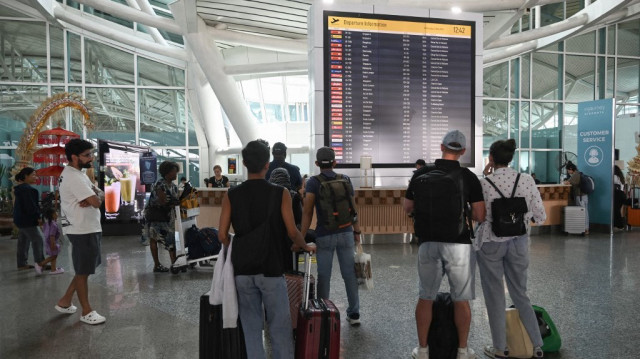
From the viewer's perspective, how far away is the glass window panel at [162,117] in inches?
724

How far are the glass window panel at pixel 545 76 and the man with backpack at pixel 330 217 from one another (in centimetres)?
1893

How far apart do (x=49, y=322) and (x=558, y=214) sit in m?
10.8

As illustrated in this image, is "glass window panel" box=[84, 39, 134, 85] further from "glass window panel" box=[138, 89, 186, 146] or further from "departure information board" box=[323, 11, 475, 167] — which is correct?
"departure information board" box=[323, 11, 475, 167]

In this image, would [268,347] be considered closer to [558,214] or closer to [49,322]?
[49,322]

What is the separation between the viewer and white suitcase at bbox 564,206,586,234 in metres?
10.7

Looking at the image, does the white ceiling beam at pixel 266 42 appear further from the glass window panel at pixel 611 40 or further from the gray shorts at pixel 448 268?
the gray shorts at pixel 448 268

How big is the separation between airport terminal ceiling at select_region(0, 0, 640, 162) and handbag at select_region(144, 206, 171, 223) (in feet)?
26.1

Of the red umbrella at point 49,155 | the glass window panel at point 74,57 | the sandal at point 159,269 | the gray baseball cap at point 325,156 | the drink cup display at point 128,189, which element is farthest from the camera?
the glass window panel at point 74,57

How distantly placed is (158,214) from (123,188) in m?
5.05

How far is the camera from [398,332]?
4039 mm

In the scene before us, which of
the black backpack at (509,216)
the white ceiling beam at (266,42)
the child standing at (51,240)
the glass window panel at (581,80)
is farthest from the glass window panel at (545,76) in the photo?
the child standing at (51,240)

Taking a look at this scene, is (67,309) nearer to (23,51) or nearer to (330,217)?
(330,217)

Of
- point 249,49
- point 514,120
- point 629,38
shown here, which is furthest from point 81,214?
point 629,38

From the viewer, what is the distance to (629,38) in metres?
20.3
